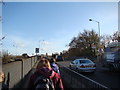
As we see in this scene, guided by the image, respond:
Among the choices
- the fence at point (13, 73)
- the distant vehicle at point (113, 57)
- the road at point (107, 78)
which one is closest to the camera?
the fence at point (13, 73)

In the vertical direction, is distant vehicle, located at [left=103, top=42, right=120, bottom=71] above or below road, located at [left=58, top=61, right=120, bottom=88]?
above

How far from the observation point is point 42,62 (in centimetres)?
431

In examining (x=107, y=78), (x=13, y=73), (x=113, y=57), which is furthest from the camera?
(x=113, y=57)

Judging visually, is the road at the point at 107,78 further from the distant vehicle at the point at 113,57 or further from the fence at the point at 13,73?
the fence at the point at 13,73

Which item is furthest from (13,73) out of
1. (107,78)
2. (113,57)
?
(113,57)

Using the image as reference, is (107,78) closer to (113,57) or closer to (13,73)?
(113,57)

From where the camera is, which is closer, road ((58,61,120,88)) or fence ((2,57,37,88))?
fence ((2,57,37,88))

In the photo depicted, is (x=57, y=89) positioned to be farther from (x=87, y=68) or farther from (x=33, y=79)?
(x=87, y=68)

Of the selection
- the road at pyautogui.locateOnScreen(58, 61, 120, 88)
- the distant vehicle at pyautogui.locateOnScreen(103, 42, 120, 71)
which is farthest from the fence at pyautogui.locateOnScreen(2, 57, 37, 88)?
the distant vehicle at pyautogui.locateOnScreen(103, 42, 120, 71)

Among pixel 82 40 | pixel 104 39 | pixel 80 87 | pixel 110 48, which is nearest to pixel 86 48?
pixel 82 40

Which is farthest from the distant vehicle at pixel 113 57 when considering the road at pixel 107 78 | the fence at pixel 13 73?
the fence at pixel 13 73

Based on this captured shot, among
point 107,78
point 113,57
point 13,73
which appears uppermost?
point 113,57

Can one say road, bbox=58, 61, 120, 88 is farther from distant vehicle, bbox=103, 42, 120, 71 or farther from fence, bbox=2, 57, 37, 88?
fence, bbox=2, 57, 37, 88

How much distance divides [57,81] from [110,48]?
16.0 metres
